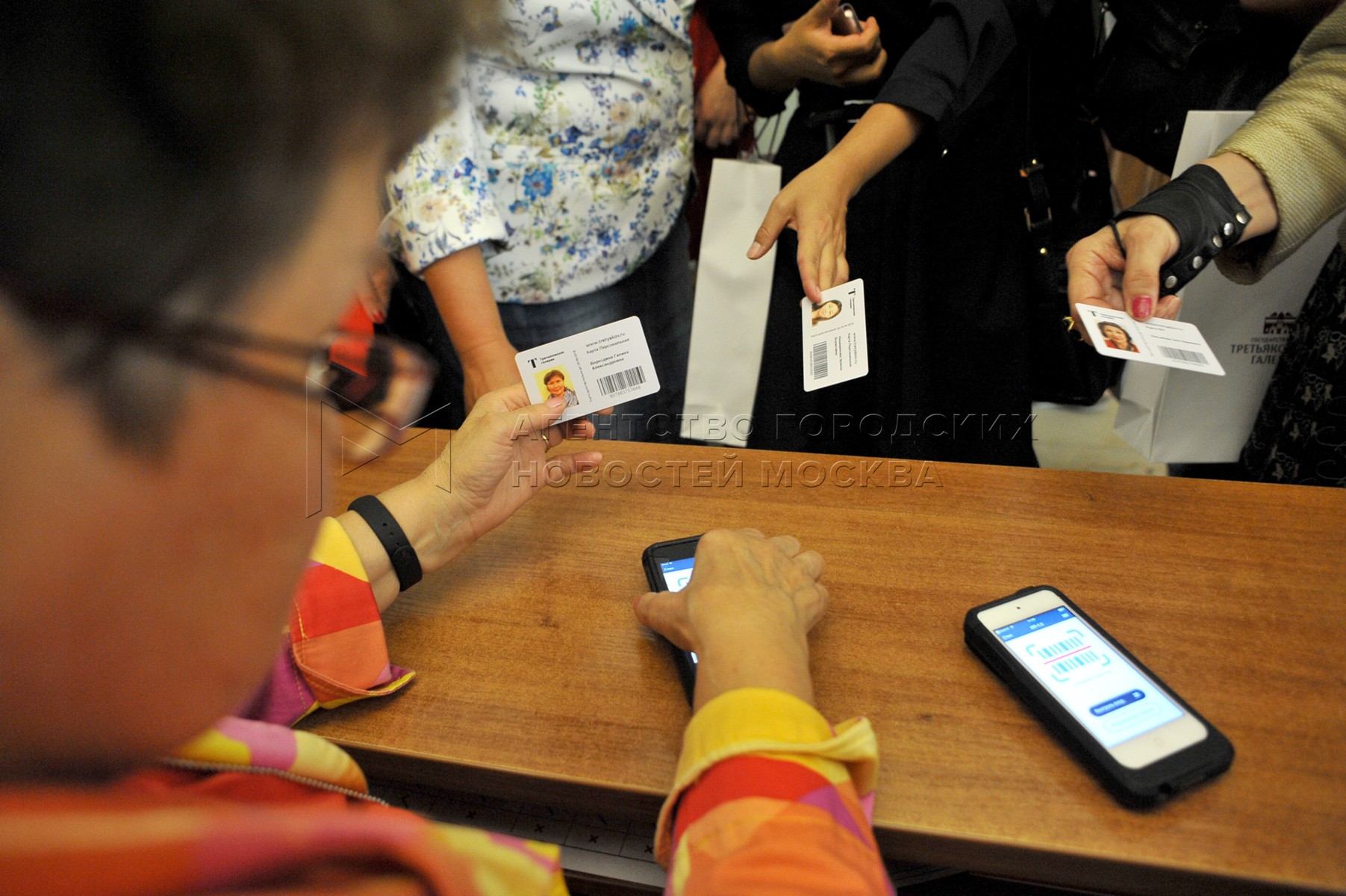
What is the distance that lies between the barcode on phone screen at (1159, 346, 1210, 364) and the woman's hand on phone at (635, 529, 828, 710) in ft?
1.79

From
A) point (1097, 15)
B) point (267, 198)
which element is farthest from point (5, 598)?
point (1097, 15)

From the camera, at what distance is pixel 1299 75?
1.04 meters

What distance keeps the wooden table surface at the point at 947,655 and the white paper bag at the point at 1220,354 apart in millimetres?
597

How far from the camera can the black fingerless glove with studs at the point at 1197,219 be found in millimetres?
1021

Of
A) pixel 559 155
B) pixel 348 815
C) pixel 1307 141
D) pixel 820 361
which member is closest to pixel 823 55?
pixel 559 155

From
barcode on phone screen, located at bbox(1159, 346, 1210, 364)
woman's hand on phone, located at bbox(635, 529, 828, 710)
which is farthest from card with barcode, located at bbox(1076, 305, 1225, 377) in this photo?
woman's hand on phone, located at bbox(635, 529, 828, 710)

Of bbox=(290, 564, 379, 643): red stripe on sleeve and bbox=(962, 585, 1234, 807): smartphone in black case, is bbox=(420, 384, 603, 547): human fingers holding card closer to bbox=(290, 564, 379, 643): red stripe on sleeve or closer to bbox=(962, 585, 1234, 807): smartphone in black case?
bbox=(290, 564, 379, 643): red stripe on sleeve

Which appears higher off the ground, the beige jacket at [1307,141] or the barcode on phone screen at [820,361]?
the beige jacket at [1307,141]

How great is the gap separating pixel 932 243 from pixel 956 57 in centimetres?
31

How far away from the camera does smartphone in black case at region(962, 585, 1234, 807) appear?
552 millimetres

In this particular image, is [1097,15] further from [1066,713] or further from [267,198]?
[267,198]

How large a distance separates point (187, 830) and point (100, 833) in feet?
0.09

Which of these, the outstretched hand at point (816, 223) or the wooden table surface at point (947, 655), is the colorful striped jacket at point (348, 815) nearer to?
the wooden table surface at point (947, 655)

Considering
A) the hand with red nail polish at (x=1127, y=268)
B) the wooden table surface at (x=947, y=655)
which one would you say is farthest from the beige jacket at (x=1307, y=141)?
Result: the wooden table surface at (x=947, y=655)
